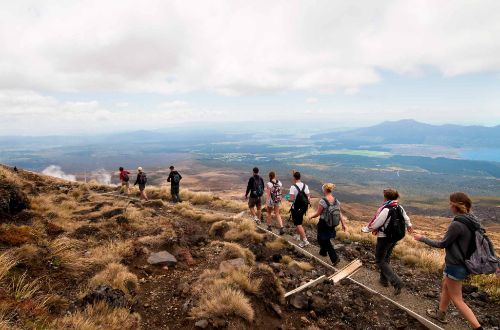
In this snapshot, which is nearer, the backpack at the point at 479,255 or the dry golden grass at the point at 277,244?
the backpack at the point at 479,255

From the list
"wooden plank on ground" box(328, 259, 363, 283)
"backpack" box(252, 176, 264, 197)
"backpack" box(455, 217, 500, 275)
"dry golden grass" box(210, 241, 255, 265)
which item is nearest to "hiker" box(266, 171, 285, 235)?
"backpack" box(252, 176, 264, 197)

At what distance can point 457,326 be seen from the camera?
6281mm

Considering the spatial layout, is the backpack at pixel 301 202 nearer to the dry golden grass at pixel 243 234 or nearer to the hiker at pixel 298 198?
the hiker at pixel 298 198

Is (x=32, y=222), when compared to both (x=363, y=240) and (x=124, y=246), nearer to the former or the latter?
(x=124, y=246)

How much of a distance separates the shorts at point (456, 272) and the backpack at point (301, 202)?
503 cm

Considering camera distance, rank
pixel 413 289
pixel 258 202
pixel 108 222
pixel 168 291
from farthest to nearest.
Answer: pixel 258 202, pixel 108 222, pixel 413 289, pixel 168 291

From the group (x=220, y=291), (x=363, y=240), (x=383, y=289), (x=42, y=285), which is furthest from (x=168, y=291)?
(x=363, y=240)

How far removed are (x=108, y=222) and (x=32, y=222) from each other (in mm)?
2488

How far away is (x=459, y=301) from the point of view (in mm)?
5641

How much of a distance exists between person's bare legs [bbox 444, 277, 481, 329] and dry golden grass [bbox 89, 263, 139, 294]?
668 cm

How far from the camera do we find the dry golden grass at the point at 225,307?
222 inches

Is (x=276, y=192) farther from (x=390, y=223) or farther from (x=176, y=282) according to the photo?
(x=176, y=282)

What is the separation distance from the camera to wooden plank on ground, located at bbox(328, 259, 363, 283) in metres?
8.19

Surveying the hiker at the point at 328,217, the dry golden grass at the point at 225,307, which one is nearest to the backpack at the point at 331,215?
the hiker at the point at 328,217
